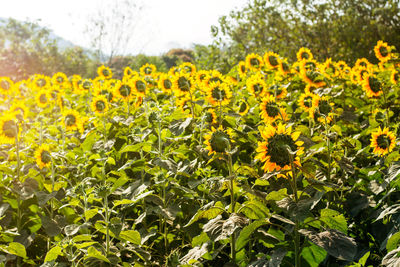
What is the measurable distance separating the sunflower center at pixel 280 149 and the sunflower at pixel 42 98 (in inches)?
151

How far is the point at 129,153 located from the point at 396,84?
2542 millimetres

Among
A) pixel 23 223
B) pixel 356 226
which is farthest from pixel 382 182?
pixel 23 223

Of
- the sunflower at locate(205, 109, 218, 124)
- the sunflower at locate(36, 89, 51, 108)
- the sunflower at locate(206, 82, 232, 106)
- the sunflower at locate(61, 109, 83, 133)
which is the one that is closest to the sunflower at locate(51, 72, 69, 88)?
the sunflower at locate(36, 89, 51, 108)

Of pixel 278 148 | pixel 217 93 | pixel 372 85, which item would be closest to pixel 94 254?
pixel 278 148

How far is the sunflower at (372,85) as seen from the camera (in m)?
3.53

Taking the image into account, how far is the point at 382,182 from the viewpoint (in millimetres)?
2531

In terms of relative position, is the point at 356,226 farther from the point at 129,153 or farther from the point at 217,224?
the point at 129,153

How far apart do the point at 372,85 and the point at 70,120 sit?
265 centimetres

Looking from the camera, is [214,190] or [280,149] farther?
[214,190]

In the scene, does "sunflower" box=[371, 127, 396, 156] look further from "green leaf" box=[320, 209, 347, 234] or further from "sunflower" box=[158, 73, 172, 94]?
"sunflower" box=[158, 73, 172, 94]

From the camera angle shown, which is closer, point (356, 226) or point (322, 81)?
point (356, 226)

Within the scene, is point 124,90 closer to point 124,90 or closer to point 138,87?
point 124,90

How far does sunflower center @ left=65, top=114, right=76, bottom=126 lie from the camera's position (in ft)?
12.7

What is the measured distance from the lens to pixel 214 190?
7.66 feet
